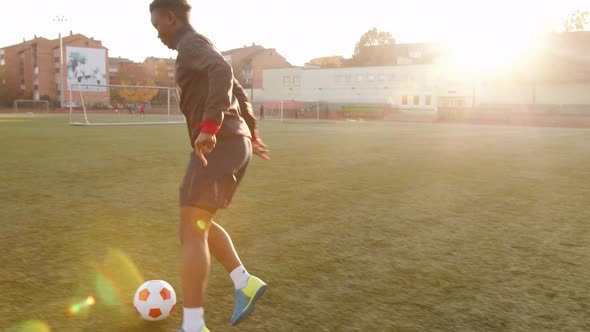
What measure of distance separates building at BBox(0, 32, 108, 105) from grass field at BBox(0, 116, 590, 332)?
86.2m

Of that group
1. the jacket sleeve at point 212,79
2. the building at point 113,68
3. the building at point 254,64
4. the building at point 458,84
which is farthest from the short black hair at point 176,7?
the building at point 113,68

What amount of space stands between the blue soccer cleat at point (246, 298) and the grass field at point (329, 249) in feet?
0.21

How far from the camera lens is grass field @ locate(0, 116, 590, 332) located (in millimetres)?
3070

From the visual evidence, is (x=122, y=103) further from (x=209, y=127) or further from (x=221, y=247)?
(x=209, y=127)

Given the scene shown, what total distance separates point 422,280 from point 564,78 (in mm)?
50536

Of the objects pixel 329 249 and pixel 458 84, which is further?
pixel 458 84

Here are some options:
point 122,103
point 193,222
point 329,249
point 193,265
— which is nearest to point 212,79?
point 193,222

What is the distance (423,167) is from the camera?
35.6 ft

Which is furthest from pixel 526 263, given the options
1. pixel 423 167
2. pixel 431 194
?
pixel 423 167

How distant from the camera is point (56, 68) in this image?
94.9 m

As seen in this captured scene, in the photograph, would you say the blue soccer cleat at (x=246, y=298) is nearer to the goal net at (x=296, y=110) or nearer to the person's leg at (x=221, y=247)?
the person's leg at (x=221, y=247)

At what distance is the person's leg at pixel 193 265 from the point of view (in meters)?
2.72

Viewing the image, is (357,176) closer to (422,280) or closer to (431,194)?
(431,194)

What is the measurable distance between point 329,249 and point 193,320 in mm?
1975
